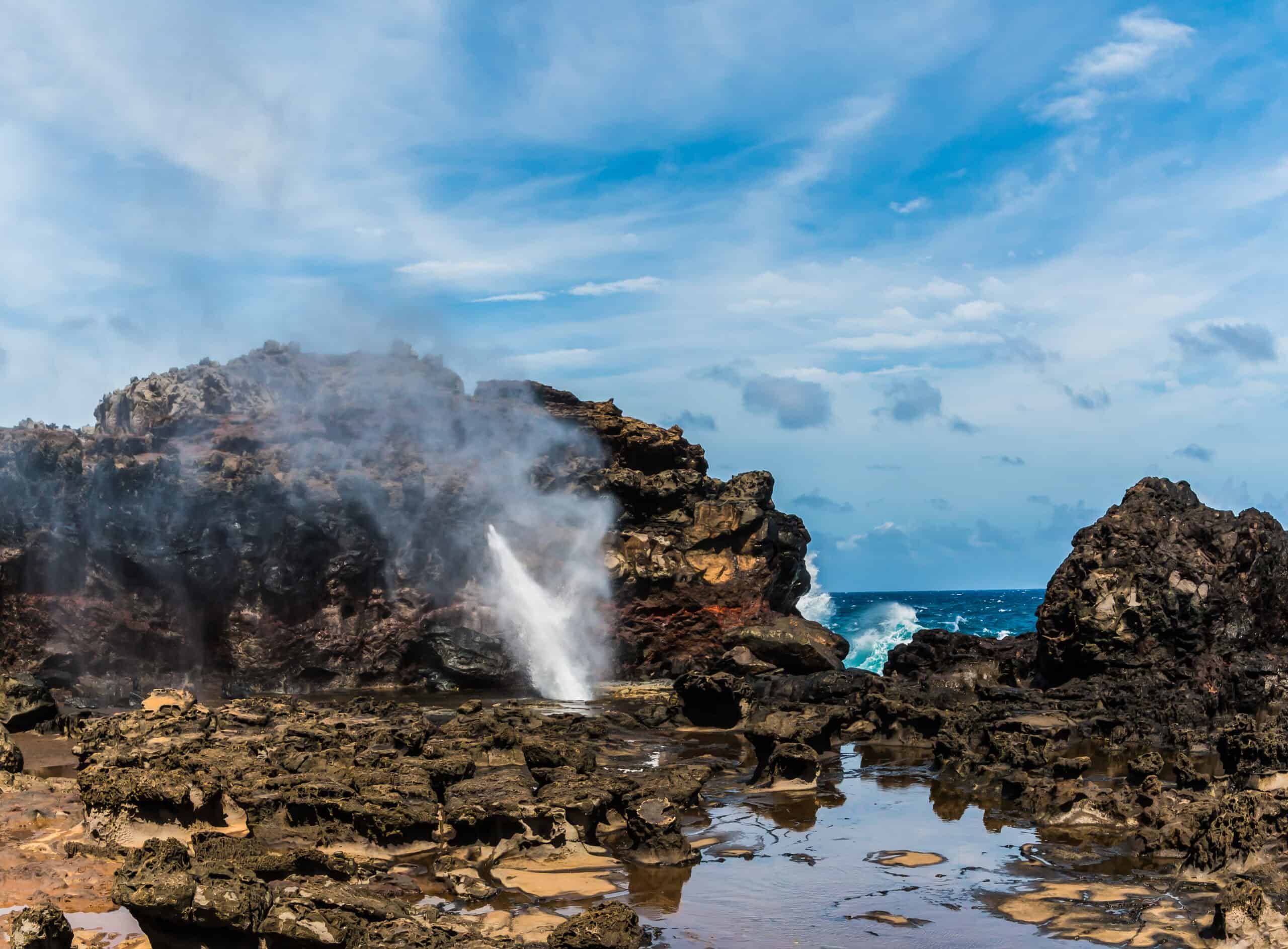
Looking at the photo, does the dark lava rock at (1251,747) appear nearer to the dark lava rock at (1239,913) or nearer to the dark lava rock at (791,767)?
the dark lava rock at (791,767)

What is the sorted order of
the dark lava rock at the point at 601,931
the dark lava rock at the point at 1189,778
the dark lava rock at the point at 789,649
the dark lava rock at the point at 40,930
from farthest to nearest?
1. the dark lava rock at the point at 789,649
2. the dark lava rock at the point at 1189,778
3. the dark lava rock at the point at 601,931
4. the dark lava rock at the point at 40,930

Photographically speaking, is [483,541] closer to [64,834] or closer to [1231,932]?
[64,834]

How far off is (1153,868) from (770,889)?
4107 millimetres

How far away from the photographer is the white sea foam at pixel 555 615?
33.6 meters

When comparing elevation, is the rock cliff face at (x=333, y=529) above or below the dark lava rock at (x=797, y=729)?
above

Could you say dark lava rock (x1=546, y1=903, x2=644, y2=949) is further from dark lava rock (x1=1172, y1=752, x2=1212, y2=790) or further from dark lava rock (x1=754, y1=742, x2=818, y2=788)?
dark lava rock (x1=1172, y1=752, x2=1212, y2=790)

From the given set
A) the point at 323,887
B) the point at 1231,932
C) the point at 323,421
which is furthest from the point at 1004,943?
the point at 323,421

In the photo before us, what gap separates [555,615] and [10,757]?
19.9 m

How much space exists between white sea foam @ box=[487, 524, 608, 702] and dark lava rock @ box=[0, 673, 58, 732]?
13676mm

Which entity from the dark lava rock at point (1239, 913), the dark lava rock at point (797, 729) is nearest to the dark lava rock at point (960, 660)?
the dark lava rock at point (797, 729)

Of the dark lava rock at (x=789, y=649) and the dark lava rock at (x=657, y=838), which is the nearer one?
the dark lava rock at (x=657, y=838)

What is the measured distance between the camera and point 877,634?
64.9 meters

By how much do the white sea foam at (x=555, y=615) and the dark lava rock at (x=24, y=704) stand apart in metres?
13.7

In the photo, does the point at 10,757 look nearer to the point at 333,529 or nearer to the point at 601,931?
the point at 601,931
